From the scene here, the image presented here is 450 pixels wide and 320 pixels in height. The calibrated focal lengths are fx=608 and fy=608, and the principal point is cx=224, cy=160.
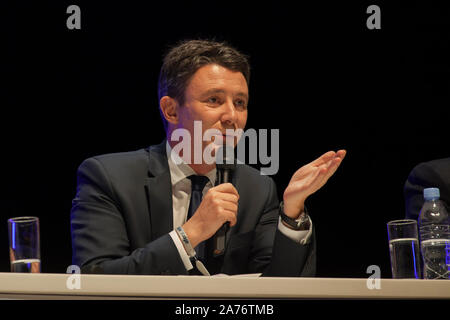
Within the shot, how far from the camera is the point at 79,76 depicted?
2627 mm

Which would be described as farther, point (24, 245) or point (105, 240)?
point (105, 240)

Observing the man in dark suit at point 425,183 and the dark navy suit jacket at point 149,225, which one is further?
the man in dark suit at point 425,183

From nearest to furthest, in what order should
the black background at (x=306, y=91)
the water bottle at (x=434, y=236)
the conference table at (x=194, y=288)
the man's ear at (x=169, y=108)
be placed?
the conference table at (x=194, y=288), the water bottle at (x=434, y=236), the man's ear at (x=169, y=108), the black background at (x=306, y=91)

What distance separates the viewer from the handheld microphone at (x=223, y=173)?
5.97ft

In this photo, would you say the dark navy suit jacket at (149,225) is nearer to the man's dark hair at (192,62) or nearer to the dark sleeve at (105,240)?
the dark sleeve at (105,240)

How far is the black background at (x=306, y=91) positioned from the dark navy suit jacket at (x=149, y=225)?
529 millimetres

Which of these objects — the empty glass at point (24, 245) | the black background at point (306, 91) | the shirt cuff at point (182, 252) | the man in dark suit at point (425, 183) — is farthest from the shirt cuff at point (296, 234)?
the black background at point (306, 91)

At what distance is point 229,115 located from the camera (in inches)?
84.5

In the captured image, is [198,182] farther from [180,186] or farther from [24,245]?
[24,245]

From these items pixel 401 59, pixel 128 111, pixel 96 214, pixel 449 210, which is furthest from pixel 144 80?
pixel 449 210

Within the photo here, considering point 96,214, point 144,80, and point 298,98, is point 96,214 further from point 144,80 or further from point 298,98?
point 298,98

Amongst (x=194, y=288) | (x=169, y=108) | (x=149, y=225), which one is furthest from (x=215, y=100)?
(x=194, y=288)

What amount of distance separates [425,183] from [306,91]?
0.85m

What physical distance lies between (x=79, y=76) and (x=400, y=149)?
1.54m
